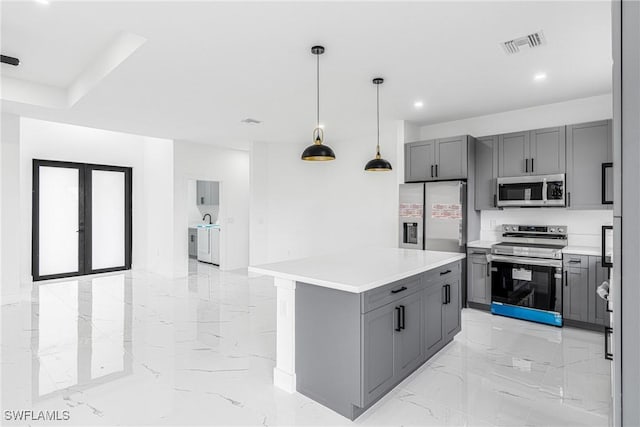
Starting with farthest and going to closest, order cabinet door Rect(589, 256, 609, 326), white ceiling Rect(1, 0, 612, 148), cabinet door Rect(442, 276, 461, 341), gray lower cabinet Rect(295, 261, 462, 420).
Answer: cabinet door Rect(589, 256, 609, 326) → cabinet door Rect(442, 276, 461, 341) → white ceiling Rect(1, 0, 612, 148) → gray lower cabinet Rect(295, 261, 462, 420)

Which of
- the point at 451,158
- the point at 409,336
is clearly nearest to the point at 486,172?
the point at 451,158

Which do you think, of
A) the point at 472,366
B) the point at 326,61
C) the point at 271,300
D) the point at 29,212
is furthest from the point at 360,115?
the point at 29,212

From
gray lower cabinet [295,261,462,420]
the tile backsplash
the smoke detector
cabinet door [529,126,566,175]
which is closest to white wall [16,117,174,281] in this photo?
the smoke detector

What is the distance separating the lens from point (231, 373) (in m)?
2.90

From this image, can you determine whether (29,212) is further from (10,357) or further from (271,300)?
(271,300)

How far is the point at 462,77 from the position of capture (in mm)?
3582

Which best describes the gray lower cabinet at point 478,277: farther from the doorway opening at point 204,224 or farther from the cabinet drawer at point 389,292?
the doorway opening at point 204,224

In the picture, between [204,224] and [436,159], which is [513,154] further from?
[204,224]

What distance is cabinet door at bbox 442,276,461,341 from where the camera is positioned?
3300 millimetres

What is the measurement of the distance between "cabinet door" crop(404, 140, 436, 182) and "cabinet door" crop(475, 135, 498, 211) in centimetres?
59

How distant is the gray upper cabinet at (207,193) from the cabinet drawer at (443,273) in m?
6.94

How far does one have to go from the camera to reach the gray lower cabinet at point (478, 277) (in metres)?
4.48

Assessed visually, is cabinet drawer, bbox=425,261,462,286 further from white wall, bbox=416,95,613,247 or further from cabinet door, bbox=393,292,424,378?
white wall, bbox=416,95,613,247

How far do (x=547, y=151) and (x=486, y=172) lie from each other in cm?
72
